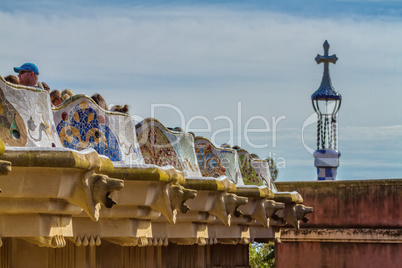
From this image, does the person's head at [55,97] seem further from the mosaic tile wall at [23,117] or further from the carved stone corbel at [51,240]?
the carved stone corbel at [51,240]

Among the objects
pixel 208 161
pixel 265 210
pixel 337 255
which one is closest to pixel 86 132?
pixel 208 161

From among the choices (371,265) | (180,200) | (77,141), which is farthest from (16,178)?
(371,265)

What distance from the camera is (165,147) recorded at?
13195 mm

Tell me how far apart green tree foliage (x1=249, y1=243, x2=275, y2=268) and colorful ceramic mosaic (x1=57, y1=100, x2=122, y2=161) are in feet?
71.6

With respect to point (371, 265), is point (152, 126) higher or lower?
higher

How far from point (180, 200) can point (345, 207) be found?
38.0ft

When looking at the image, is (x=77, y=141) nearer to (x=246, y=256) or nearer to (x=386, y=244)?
(x=246, y=256)

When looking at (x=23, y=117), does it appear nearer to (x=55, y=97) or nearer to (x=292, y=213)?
(x=55, y=97)

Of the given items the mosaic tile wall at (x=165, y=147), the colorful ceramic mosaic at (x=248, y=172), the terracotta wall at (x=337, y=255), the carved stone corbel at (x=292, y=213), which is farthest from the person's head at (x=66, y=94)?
the terracotta wall at (x=337, y=255)

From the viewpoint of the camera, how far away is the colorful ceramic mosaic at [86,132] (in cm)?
1056

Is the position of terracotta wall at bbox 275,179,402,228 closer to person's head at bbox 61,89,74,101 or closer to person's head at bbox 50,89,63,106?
person's head at bbox 61,89,74,101

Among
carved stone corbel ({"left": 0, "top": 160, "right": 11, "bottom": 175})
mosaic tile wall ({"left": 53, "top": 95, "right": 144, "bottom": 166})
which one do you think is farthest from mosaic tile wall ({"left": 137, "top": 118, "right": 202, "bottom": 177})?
carved stone corbel ({"left": 0, "top": 160, "right": 11, "bottom": 175})

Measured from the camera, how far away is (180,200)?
11086 mm

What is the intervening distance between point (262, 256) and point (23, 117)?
24991 mm
